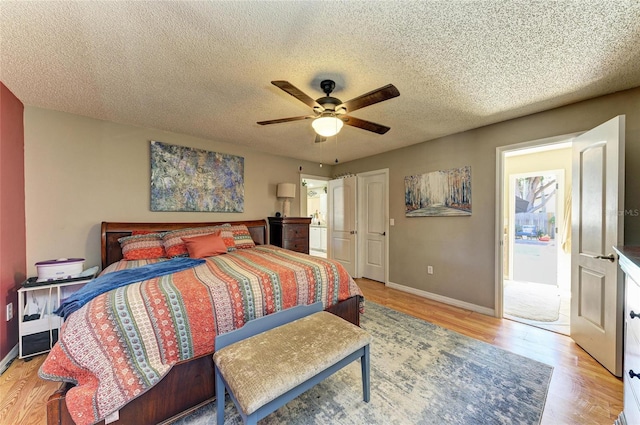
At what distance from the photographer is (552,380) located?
1.75 m

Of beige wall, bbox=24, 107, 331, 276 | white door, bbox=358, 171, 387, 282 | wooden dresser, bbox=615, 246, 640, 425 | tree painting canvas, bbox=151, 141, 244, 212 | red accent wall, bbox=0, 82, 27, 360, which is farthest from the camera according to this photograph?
white door, bbox=358, 171, 387, 282

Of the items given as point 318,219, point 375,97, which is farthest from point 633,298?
point 318,219

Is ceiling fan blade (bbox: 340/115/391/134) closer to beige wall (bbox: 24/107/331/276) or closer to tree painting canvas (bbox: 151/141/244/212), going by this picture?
tree painting canvas (bbox: 151/141/244/212)

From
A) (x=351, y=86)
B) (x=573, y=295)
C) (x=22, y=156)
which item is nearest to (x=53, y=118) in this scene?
(x=22, y=156)

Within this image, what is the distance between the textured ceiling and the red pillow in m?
1.45

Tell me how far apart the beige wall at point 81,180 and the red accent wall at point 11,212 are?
0.34ft

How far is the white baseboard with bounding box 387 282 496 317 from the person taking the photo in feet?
9.59

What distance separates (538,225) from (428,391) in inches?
172

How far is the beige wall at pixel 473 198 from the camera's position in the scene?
204 cm

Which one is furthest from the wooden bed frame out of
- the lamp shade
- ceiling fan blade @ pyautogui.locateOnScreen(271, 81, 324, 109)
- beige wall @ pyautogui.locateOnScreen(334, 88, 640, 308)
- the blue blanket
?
beige wall @ pyautogui.locateOnScreen(334, 88, 640, 308)

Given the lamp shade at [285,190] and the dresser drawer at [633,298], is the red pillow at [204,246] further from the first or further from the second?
the dresser drawer at [633,298]

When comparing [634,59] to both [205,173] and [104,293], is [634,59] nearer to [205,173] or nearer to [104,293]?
[104,293]

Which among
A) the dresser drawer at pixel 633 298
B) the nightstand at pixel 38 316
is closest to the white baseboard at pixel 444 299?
the dresser drawer at pixel 633 298

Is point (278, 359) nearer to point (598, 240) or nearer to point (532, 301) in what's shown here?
point (598, 240)
